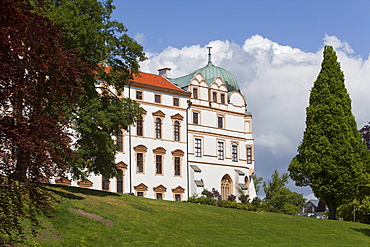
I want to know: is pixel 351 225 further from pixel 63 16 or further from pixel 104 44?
pixel 63 16

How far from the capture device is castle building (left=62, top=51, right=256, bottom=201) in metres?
56.3

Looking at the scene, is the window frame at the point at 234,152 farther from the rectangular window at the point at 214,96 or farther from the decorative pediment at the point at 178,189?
the decorative pediment at the point at 178,189

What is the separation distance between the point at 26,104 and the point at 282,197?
69.1 meters

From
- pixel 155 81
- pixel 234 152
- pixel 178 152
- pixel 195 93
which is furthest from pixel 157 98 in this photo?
pixel 234 152

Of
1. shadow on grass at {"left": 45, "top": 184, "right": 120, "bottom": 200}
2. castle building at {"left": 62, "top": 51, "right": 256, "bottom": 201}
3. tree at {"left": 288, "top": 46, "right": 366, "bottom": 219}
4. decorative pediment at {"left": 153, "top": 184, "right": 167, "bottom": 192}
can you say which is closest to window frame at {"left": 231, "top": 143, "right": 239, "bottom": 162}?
castle building at {"left": 62, "top": 51, "right": 256, "bottom": 201}

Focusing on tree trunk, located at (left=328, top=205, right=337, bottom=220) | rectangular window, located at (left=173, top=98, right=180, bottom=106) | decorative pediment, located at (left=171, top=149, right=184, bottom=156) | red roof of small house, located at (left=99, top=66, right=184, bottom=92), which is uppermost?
red roof of small house, located at (left=99, top=66, right=184, bottom=92)

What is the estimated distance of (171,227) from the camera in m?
31.1

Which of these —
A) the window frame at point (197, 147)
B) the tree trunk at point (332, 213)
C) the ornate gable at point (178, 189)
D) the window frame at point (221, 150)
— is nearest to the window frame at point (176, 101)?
the window frame at point (197, 147)

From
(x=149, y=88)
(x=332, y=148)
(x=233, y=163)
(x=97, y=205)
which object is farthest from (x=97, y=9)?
(x=233, y=163)

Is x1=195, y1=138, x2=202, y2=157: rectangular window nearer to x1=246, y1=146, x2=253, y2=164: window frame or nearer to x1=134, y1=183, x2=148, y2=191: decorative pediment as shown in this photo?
x1=134, y1=183, x2=148, y2=191: decorative pediment

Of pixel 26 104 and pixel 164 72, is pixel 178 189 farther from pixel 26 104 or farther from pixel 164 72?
pixel 26 104

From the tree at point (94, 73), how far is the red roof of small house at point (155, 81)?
18642 millimetres

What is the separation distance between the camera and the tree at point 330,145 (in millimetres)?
48969

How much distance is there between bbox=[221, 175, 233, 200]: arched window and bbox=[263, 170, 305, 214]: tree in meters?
8.41
